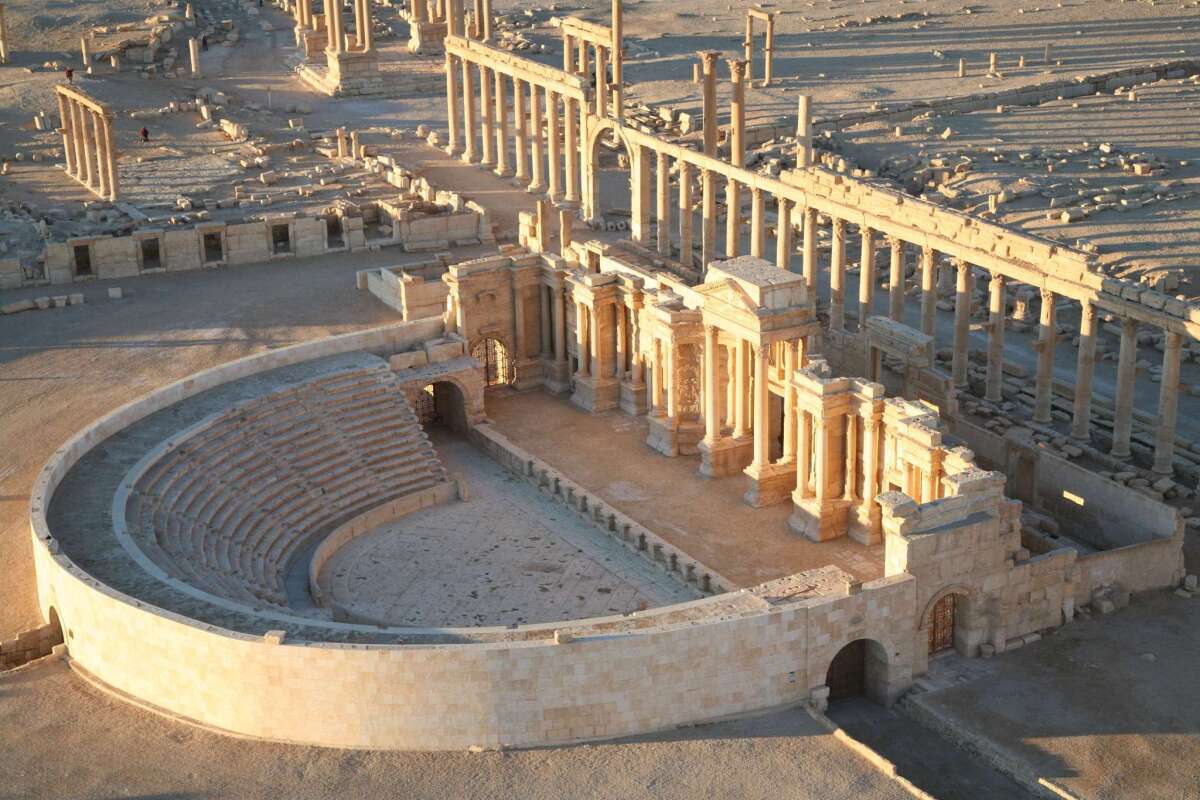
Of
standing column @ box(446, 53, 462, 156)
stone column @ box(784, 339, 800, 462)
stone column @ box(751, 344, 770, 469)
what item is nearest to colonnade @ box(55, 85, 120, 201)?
standing column @ box(446, 53, 462, 156)

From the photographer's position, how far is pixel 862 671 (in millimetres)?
43312

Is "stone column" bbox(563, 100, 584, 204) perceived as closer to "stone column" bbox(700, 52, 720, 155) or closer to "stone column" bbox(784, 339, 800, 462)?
"stone column" bbox(700, 52, 720, 155)

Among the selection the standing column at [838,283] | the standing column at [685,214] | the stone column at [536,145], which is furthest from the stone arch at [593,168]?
the standing column at [838,283]

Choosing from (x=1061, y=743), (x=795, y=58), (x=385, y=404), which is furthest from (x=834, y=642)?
(x=795, y=58)

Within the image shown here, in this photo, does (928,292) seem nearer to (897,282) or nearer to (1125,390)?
(897,282)

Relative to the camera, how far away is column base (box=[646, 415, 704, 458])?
55.6 m

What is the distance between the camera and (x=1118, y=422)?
5159 cm

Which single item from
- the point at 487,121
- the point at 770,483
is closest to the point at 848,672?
the point at 770,483

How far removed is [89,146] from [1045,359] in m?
43.6

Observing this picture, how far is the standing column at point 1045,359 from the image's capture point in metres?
53.0

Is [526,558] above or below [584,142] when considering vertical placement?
below

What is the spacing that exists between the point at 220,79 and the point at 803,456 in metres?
62.7

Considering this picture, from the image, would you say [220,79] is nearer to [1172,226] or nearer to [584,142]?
[584,142]

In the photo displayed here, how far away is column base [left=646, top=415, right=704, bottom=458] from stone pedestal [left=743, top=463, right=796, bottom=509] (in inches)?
142
